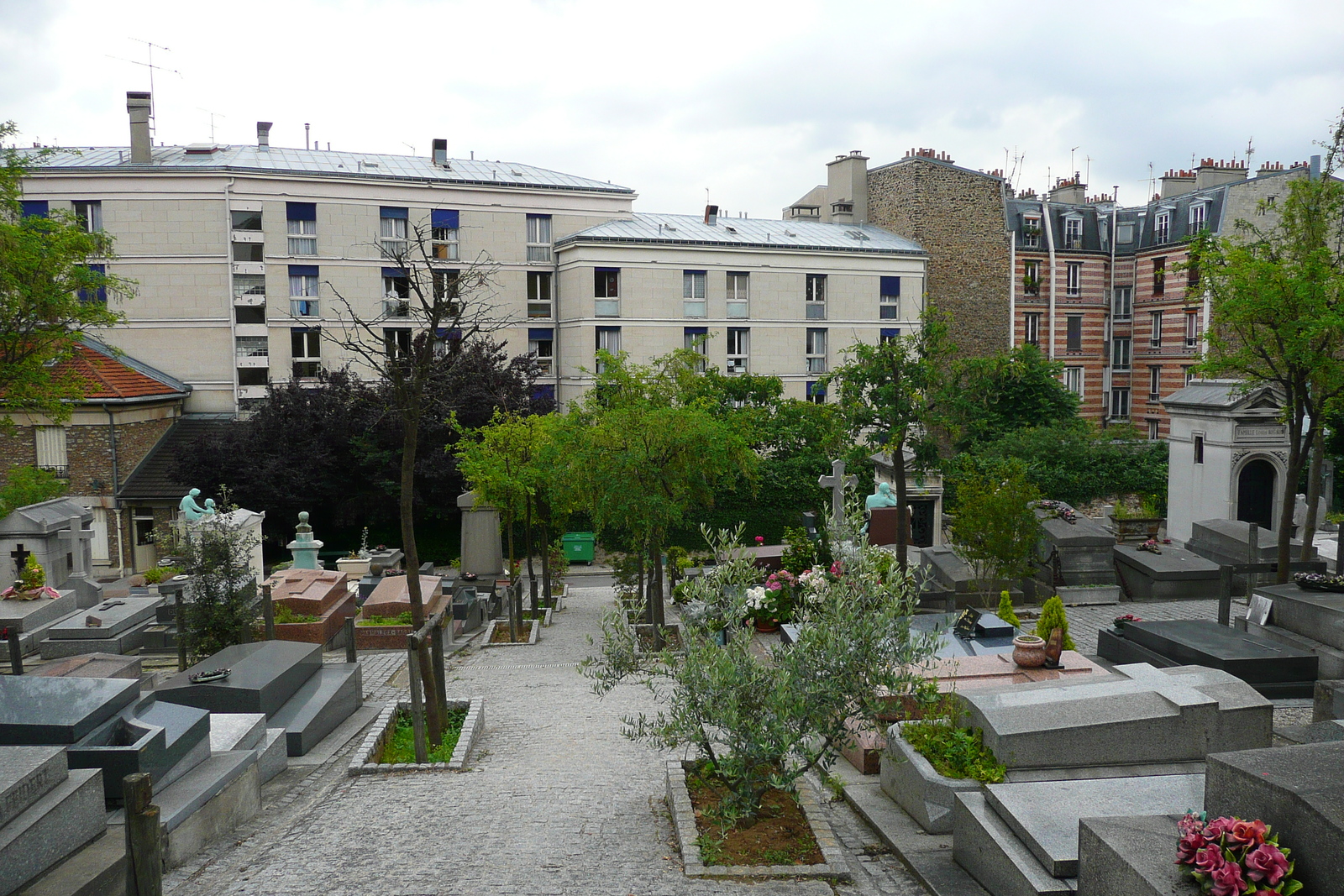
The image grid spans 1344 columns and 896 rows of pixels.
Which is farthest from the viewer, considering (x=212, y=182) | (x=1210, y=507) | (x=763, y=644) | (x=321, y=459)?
(x=212, y=182)

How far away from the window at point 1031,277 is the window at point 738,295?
15.3 meters

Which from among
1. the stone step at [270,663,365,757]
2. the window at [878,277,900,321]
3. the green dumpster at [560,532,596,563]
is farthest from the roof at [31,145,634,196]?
the stone step at [270,663,365,757]

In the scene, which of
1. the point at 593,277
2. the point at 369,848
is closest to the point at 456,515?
the point at 593,277

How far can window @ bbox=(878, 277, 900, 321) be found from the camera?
40.8 metres

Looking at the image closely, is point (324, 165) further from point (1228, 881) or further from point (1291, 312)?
point (1228, 881)

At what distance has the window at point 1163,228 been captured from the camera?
44156 millimetres

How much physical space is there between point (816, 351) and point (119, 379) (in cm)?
2554

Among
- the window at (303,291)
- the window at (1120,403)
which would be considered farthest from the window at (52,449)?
the window at (1120,403)

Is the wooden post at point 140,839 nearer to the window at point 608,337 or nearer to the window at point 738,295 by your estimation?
the window at point 608,337

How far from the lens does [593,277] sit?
120ft

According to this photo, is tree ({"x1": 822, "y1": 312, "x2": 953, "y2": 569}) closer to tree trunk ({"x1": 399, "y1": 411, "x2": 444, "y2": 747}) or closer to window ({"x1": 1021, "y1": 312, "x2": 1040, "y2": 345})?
tree trunk ({"x1": 399, "y1": 411, "x2": 444, "y2": 747})

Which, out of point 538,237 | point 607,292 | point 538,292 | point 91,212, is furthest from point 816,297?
point 91,212

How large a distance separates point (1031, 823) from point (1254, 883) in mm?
1549

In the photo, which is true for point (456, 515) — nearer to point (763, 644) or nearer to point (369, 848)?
point (763, 644)
